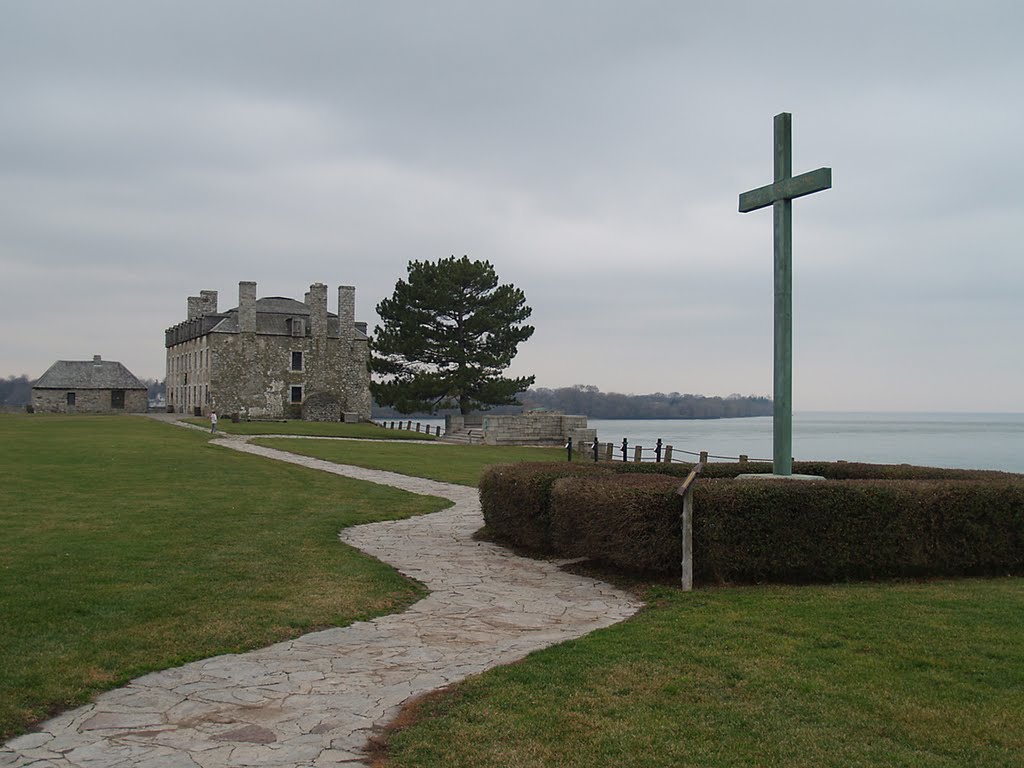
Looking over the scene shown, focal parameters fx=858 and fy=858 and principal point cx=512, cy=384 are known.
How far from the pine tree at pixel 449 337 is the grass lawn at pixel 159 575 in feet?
94.2

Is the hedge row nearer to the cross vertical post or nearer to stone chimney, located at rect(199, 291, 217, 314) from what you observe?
the cross vertical post

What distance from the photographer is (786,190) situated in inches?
370

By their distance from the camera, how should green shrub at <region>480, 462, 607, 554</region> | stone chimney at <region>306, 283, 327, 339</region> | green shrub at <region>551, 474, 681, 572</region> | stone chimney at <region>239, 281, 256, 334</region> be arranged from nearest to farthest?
green shrub at <region>551, 474, 681, 572</region>
green shrub at <region>480, 462, 607, 554</region>
stone chimney at <region>239, 281, 256, 334</region>
stone chimney at <region>306, 283, 327, 339</region>

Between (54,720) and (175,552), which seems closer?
(54,720)

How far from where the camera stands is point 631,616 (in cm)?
692

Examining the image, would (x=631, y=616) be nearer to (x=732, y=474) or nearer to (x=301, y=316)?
(x=732, y=474)

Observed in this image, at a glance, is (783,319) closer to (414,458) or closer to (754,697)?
(754,697)

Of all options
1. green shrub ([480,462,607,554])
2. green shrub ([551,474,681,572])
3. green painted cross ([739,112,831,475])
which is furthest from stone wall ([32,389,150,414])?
green painted cross ([739,112,831,475])

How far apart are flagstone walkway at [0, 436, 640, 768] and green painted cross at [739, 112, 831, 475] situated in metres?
2.74

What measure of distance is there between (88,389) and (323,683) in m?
66.6

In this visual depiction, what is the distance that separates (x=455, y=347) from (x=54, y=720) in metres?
41.2

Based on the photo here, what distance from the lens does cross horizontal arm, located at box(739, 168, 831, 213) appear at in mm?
9031

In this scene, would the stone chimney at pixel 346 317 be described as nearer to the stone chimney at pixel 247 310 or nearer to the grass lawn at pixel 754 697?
the stone chimney at pixel 247 310

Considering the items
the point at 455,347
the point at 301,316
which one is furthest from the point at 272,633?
the point at 301,316
